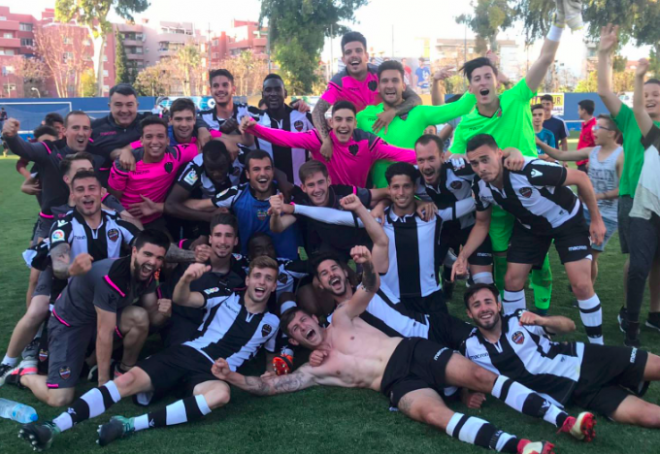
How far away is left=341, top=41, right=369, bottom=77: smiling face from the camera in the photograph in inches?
237

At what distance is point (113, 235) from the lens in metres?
4.70

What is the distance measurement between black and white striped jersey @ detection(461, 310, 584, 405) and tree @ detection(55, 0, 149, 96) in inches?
1689

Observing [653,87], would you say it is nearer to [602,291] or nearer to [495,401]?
[602,291]

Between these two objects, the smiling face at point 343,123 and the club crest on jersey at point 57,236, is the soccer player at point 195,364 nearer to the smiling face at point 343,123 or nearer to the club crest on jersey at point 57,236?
the club crest on jersey at point 57,236

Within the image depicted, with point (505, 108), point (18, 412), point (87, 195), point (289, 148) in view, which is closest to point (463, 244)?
point (505, 108)

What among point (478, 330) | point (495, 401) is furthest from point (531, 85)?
point (495, 401)

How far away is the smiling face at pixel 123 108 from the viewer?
6.02m

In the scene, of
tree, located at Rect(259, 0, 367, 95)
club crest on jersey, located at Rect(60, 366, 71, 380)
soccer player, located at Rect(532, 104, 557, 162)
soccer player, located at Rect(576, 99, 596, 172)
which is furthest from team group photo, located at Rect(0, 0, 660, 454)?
tree, located at Rect(259, 0, 367, 95)

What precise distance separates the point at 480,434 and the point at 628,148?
3.05m

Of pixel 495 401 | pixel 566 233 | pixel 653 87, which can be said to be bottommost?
pixel 495 401

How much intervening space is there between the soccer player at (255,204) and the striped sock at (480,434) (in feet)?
7.69

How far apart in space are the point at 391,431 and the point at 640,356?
1577 millimetres

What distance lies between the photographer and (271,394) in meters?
4.11

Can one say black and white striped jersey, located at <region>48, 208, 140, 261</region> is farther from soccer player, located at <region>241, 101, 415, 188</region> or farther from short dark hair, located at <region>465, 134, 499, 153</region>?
short dark hair, located at <region>465, 134, 499, 153</region>
